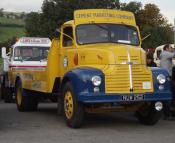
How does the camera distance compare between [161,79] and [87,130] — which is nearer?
[87,130]

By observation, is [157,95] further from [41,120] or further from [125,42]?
[41,120]

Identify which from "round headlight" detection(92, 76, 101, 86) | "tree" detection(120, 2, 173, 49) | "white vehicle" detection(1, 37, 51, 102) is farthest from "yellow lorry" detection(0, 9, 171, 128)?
"tree" detection(120, 2, 173, 49)

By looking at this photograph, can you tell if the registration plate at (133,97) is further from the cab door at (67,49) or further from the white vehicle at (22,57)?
the white vehicle at (22,57)

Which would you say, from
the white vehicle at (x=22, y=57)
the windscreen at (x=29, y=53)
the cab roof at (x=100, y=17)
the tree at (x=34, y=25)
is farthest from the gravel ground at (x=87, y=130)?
the tree at (x=34, y=25)

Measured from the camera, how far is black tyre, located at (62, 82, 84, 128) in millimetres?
11516

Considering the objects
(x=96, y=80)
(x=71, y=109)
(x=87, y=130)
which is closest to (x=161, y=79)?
(x=96, y=80)

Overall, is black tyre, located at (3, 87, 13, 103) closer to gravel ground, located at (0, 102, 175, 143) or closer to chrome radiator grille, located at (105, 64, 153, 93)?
gravel ground, located at (0, 102, 175, 143)

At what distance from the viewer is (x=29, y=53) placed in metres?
20.1

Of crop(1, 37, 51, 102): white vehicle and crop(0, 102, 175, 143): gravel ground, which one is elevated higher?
crop(1, 37, 51, 102): white vehicle

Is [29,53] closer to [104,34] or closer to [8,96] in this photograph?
[8,96]

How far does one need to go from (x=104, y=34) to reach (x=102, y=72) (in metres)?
1.79

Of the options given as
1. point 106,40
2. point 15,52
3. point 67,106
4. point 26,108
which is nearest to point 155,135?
point 67,106

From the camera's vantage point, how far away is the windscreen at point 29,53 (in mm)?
19797

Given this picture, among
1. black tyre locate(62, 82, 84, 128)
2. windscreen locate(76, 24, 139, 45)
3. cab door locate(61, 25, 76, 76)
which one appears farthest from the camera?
windscreen locate(76, 24, 139, 45)
